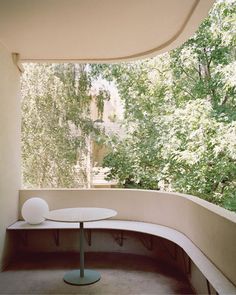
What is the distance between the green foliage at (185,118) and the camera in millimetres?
6719

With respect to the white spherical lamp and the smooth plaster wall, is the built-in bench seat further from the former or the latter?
the smooth plaster wall

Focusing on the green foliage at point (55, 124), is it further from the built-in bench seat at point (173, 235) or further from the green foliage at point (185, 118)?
the built-in bench seat at point (173, 235)

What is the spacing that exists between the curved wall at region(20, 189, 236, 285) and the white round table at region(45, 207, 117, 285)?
0.82 meters

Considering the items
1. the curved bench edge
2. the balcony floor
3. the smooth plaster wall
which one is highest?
the smooth plaster wall

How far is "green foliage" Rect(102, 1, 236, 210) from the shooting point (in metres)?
6.72

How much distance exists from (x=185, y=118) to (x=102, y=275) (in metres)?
4.14

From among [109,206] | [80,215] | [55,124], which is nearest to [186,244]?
[80,215]

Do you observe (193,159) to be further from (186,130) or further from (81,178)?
(81,178)

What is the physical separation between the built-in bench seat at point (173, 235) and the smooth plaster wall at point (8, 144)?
23cm

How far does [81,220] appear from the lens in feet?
11.3

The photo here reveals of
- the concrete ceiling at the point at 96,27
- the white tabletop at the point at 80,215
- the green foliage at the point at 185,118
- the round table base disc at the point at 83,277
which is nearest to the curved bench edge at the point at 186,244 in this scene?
the white tabletop at the point at 80,215

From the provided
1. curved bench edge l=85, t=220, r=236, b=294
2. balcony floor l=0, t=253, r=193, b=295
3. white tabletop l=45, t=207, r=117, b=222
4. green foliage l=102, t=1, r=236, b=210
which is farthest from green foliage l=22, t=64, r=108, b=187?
white tabletop l=45, t=207, r=117, b=222

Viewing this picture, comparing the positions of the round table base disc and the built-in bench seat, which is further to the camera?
the round table base disc

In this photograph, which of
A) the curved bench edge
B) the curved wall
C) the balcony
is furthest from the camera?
the balcony
